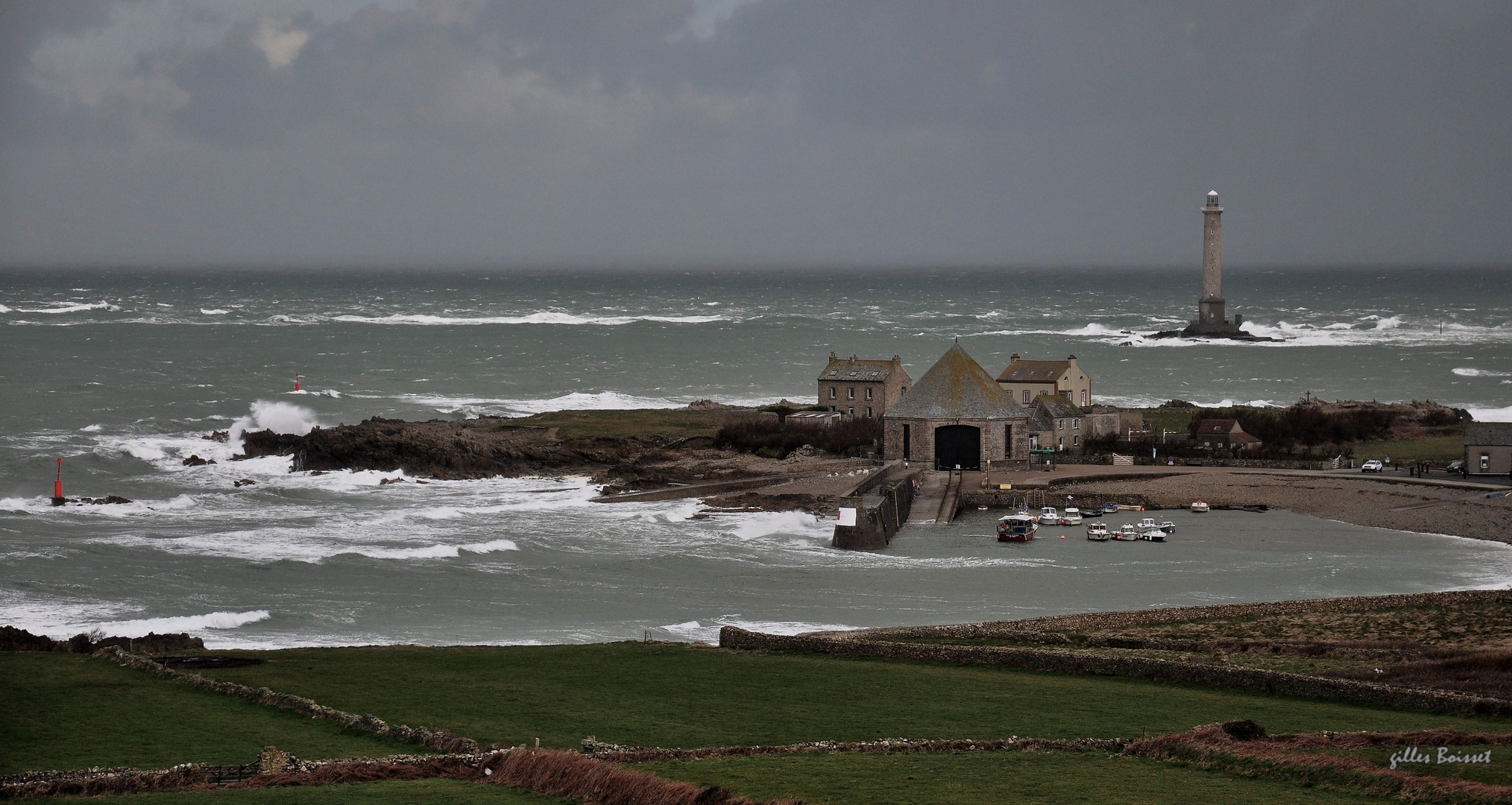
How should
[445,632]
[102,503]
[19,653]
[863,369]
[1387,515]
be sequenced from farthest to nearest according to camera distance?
[863,369]
[102,503]
[1387,515]
[445,632]
[19,653]

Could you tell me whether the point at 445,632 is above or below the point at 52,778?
below

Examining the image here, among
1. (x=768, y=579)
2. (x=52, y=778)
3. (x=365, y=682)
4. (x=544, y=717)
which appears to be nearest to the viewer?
(x=52, y=778)

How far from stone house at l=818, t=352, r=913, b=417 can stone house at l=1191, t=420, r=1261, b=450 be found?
11.8m

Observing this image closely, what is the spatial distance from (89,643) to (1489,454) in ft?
136

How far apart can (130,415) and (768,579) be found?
46.7 metres

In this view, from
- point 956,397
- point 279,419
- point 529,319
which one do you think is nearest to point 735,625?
point 956,397

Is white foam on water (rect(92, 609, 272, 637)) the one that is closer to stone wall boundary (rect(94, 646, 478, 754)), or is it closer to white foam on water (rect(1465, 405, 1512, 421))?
stone wall boundary (rect(94, 646, 478, 754))

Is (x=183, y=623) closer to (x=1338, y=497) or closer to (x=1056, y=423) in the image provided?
(x=1338, y=497)

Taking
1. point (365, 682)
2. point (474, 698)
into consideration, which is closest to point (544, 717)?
point (474, 698)

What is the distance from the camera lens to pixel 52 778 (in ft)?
54.7

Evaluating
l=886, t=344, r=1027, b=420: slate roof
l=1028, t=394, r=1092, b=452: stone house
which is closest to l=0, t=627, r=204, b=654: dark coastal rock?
l=886, t=344, r=1027, b=420: slate roof

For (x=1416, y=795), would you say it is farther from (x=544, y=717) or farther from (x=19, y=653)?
(x=19, y=653)

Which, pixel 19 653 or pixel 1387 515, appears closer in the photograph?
pixel 19 653

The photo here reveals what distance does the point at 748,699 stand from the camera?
2236cm
